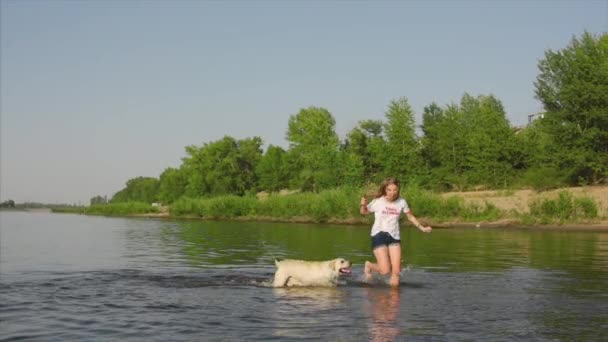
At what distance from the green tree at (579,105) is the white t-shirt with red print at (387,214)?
43.5 m

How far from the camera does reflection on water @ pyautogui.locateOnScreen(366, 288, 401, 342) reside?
7977 mm

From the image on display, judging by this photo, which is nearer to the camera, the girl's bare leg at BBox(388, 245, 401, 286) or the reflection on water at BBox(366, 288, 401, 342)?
the reflection on water at BBox(366, 288, 401, 342)

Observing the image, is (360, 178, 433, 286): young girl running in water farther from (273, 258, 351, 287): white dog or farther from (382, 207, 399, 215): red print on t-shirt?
(273, 258, 351, 287): white dog

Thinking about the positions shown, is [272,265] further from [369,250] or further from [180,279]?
[369,250]

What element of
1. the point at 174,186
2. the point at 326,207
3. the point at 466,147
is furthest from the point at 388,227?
the point at 174,186

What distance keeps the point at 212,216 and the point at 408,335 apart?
69956 mm

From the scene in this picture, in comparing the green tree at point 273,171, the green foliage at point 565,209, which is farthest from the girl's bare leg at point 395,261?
the green tree at point 273,171

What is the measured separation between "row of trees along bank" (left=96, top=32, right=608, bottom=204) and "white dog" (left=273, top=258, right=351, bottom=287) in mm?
44408

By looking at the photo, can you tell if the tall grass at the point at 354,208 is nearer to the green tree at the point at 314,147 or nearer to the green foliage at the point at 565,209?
the green foliage at the point at 565,209

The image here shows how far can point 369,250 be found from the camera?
24.2m

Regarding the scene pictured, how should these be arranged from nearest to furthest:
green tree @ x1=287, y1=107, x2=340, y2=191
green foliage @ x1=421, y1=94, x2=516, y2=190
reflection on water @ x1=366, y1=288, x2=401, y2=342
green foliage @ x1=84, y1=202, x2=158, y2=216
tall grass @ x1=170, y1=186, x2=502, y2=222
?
reflection on water @ x1=366, y1=288, x2=401, y2=342 → tall grass @ x1=170, y1=186, x2=502, y2=222 → green foliage @ x1=421, y1=94, x2=516, y2=190 → green tree @ x1=287, y1=107, x2=340, y2=191 → green foliage @ x1=84, y1=202, x2=158, y2=216

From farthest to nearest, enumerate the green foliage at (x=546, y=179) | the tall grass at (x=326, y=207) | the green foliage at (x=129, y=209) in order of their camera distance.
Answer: the green foliage at (x=129, y=209), the green foliage at (x=546, y=179), the tall grass at (x=326, y=207)

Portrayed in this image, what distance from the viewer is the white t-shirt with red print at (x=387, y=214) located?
41.7 feet

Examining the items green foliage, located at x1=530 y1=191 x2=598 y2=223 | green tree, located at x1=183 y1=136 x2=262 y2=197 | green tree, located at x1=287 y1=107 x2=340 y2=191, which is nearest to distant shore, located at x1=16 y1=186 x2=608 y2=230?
green foliage, located at x1=530 y1=191 x2=598 y2=223
